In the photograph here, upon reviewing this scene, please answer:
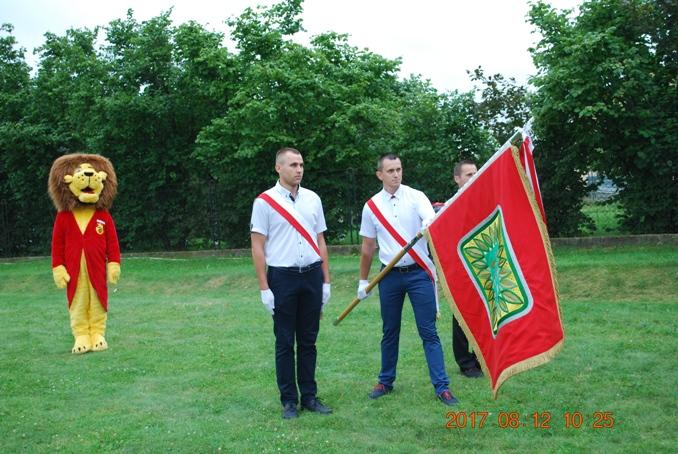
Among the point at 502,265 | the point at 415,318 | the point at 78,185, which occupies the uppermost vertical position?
the point at 78,185

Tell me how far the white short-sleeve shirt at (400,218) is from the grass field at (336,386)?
1.22m

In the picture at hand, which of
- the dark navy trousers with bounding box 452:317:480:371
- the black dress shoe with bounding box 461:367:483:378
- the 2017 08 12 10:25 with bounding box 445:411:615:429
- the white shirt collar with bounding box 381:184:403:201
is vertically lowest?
the 2017 08 12 10:25 with bounding box 445:411:615:429

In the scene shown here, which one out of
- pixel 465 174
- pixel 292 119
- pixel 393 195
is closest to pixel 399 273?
pixel 393 195

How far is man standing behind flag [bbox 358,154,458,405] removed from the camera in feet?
21.1

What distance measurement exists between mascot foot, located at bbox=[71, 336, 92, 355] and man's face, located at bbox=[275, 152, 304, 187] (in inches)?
172

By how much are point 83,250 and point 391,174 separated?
4574mm

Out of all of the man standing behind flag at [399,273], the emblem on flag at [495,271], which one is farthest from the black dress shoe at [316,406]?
the emblem on flag at [495,271]

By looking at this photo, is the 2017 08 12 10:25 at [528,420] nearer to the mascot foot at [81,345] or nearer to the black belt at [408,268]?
the black belt at [408,268]

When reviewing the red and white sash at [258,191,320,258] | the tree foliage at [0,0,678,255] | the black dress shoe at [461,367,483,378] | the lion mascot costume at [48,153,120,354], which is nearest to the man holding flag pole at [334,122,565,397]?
the red and white sash at [258,191,320,258]

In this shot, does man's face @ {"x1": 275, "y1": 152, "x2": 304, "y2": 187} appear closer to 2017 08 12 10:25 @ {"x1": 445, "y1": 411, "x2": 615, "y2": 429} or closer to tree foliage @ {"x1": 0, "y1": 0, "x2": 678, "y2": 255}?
2017 08 12 10:25 @ {"x1": 445, "y1": 411, "x2": 615, "y2": 429}

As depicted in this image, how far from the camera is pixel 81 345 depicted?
930cm

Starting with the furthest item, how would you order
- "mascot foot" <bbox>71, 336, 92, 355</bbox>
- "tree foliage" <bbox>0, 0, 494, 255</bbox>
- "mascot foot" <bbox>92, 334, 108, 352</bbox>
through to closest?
"tree foliage" <bbox>0, 0, 494, 255</bbox> < "mascot foot" <bbox>92, 334, 108, 352</bbox> < "mascot foot" <bbox>71, 336, 92, 355</bbox>

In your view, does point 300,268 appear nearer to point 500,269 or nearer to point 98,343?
point 500,269

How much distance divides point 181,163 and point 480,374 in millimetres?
15542
